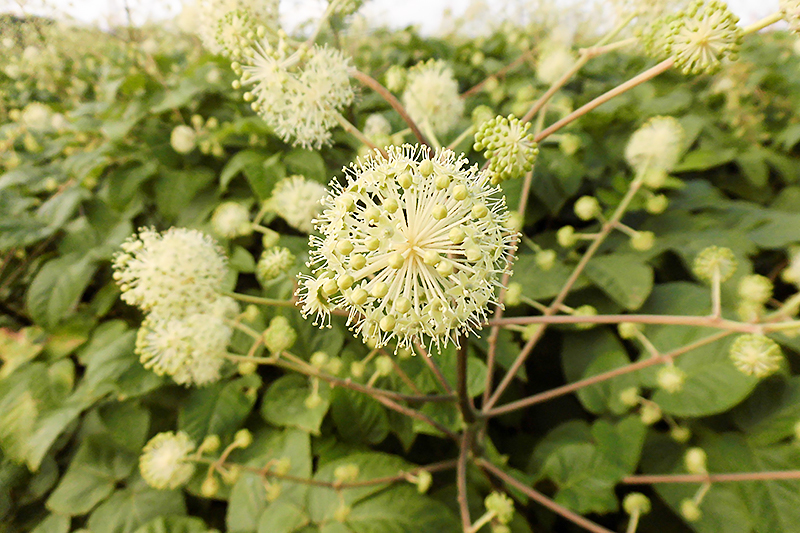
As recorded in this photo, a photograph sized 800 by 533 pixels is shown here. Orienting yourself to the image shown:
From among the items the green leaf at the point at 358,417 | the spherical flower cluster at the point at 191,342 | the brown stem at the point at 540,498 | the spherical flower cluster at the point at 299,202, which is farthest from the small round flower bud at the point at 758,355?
the spherical flower cluster at the point at 191,342

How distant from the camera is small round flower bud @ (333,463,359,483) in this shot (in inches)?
43.2

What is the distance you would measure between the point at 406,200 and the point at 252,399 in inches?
39.0

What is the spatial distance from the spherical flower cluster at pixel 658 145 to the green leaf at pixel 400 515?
4.18 feet

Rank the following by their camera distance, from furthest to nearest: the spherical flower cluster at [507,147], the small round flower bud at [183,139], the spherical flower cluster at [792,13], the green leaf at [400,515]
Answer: the small round flower bud at [183,139]
the green leaf at [400,515]
the spherical flower cluster at [507,147]
the spherical flower cluster at [792,13]

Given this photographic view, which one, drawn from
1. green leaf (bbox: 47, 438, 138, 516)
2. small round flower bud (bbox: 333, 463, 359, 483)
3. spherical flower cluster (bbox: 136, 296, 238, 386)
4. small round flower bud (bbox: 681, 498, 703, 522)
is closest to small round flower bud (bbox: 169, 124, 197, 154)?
spherical flower cluster (bbox: 136, 296, 238, 386)

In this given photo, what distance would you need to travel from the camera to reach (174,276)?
1020mm

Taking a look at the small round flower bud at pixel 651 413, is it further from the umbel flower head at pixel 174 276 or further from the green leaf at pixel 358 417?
the umbel flower head at pixel 174 276

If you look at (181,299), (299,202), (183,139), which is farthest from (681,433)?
(183,139)

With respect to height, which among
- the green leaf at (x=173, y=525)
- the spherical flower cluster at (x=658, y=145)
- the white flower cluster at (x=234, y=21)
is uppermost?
the spherical flower cluster at (x=658, y=145)

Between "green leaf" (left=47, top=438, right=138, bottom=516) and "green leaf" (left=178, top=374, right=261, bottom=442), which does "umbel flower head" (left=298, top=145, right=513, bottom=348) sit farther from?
"green leaf" (left=47, top=438, right=138, bottom=516)

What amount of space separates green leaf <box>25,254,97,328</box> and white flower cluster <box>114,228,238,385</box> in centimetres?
53

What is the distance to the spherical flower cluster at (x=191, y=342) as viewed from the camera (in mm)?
1095

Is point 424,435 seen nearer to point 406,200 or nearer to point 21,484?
point 406,200

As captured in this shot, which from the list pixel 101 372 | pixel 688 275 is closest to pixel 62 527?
pixel 101 372
